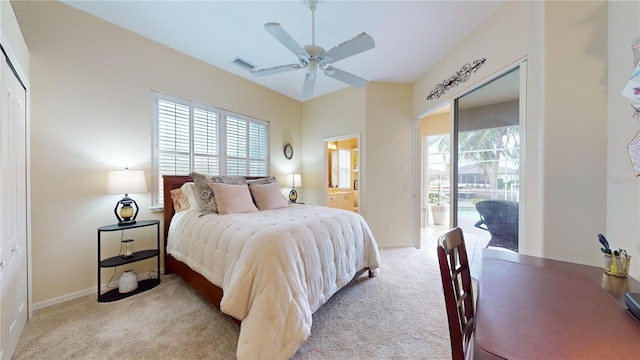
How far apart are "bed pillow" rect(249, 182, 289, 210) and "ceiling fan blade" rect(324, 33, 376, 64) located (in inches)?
67.5

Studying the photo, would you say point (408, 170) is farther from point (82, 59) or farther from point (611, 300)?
point (82, 59)

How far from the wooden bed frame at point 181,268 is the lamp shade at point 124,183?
18.5 inches

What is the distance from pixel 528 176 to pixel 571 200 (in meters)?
0.33

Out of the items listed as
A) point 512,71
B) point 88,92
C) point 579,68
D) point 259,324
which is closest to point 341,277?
point 259,324

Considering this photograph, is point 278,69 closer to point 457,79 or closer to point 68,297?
point 457,79

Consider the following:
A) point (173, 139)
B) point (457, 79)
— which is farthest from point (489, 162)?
point (173, 139)

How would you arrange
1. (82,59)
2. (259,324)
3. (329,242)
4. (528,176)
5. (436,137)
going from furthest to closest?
(436,137) → (82,59) → (329,242) → (528,176) → (259,324)

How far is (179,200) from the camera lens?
279 centimetres

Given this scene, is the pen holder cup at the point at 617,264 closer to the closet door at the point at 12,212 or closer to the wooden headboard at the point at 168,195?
the closet door at the point at 12,212

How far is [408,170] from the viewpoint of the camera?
3.97 metres

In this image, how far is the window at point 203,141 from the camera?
9.66ft

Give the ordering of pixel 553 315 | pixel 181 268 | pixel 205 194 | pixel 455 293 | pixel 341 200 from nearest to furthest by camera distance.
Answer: pixel 553 315, pixel 455 293, pixel 181 268, pixel 205 194, pixel 341 200

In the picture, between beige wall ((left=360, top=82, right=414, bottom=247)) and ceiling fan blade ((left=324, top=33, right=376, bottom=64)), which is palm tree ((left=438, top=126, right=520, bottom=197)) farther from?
ceiling fan blade ((left=324, top=33, right=376, bottom=64))

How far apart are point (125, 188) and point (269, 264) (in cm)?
188
